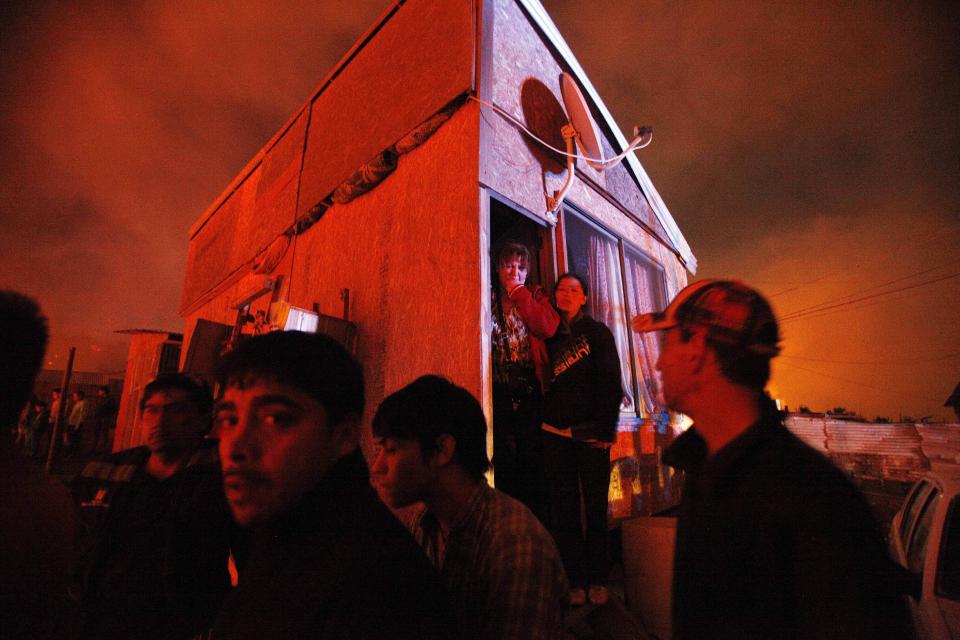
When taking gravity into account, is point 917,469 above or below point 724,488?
below

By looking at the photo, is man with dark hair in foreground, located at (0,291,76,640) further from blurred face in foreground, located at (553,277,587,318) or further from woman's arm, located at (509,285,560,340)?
blurred face in foreground, located at (553,277,587,318)

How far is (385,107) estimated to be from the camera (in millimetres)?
5402

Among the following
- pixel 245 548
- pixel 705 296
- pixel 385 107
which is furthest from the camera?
pixel 385 107

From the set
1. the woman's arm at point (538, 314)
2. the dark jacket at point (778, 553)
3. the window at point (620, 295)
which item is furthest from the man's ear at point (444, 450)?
the window at point (620, 295)

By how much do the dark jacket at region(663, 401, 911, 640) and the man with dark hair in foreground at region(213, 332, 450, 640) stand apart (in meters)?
0.64

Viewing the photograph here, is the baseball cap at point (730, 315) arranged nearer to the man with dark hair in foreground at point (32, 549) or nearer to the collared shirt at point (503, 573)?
the collared shirt at point (503, 573)

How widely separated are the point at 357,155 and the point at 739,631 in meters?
6.12

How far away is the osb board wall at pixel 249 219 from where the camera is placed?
25.4 ft

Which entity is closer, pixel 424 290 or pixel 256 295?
pixel 424 290

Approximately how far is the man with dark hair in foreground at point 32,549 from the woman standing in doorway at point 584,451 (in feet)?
8.42

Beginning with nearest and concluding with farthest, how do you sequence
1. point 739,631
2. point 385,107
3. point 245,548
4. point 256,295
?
point 739,631
point 245,548
point 385,107
point 256,295

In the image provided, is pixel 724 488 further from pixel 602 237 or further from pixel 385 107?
pixel 385 107

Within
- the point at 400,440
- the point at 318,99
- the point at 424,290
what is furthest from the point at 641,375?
the point at 318,99

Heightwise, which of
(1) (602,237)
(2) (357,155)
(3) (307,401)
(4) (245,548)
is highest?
(2) (357,155)
